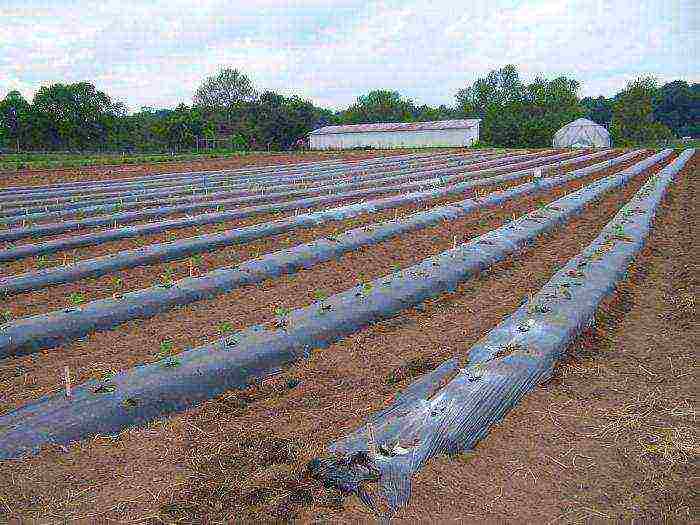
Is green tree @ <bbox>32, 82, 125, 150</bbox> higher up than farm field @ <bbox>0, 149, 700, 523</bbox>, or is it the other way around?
green tree @ <bbox>32, 82, 125, 150</bbox>

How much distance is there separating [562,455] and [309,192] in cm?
1362

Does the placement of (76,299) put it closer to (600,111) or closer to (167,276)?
(167,276)

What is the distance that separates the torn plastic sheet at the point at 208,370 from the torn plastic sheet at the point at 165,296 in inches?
58.0

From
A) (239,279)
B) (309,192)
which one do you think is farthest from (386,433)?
(309,192)

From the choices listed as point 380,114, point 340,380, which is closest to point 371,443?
point 340,380

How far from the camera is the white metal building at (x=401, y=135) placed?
54094 millimetres

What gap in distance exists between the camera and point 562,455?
3.53m

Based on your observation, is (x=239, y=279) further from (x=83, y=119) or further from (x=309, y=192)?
(x=83, y=119)

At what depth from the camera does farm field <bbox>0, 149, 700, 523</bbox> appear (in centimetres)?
316

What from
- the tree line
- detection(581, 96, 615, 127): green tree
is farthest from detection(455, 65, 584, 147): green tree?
detection(581, 96, 615, 127): green tree

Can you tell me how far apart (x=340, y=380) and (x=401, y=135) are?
2107 inches

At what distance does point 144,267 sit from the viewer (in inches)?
324

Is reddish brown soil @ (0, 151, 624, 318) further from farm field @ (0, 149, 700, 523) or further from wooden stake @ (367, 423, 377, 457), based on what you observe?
wooden stake @ (367, 423, 377, 457)

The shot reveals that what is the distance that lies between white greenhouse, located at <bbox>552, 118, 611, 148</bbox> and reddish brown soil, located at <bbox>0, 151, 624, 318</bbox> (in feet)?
191
